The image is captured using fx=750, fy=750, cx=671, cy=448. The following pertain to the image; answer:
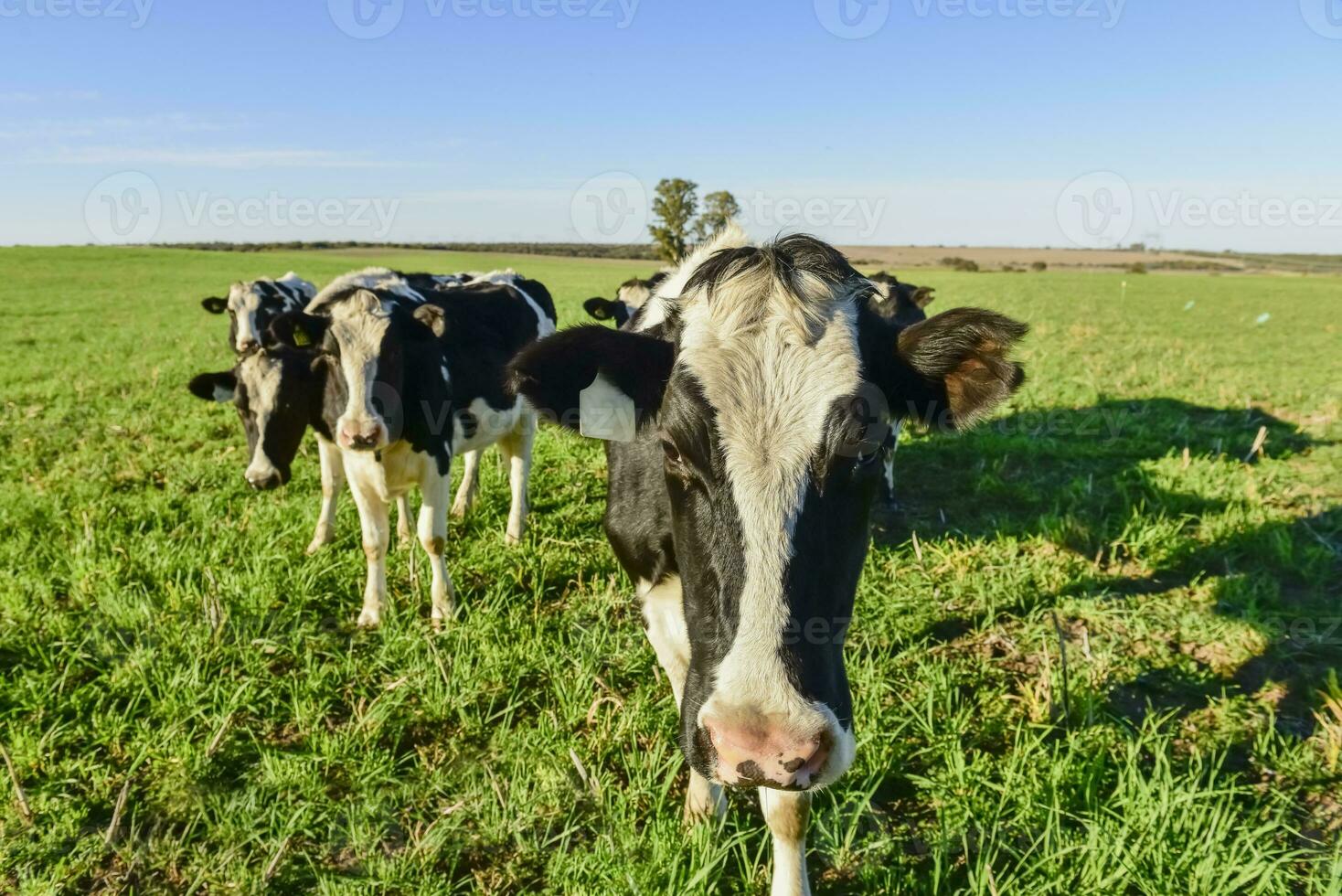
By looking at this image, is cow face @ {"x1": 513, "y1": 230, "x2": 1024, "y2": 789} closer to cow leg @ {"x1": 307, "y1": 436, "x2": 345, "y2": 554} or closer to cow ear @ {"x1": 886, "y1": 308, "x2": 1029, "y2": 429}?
cow ear @ {"x1": 886, "y1": 308, "x2": 1029, "y2": 429}

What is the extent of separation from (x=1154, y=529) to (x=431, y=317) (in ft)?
16.4

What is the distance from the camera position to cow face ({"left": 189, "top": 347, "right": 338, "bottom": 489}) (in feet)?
16.1

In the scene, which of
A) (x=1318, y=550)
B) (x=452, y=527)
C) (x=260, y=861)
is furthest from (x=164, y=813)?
(x=1318, y=550)

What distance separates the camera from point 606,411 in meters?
2.62

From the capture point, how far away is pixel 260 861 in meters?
2.72

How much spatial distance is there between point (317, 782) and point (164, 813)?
0.56m

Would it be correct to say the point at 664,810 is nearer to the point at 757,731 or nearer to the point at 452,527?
the point at 757,731

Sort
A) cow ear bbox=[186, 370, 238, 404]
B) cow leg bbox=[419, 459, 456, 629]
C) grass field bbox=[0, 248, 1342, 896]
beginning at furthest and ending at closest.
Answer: cow ear bbox=[186, 370, 238, 404] → cow leg bbox=[419, 459, 456, 629] → grass field bbox=[0, 248, 1342, 896]

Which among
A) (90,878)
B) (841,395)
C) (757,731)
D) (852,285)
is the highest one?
(852,285)

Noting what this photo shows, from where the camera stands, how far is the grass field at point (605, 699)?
8.69ft

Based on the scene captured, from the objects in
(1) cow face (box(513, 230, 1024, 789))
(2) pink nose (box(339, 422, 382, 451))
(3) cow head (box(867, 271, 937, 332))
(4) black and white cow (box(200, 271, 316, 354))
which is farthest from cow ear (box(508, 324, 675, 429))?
(4) black and white cow (box(200, 271, 316, 354))

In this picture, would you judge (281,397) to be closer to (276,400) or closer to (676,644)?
(276,400)

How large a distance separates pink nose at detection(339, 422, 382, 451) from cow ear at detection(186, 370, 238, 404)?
173 centimetres

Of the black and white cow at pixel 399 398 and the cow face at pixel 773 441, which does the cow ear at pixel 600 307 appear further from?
the cow face at pixel 773 441
